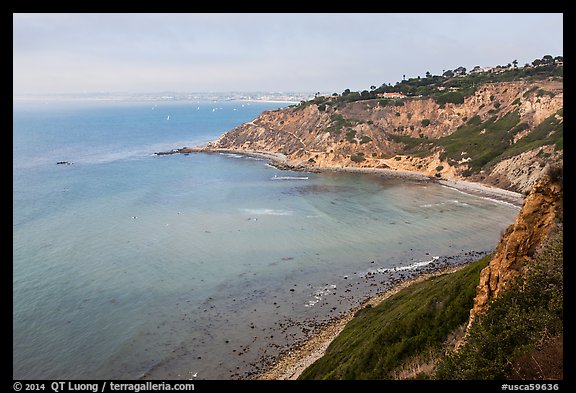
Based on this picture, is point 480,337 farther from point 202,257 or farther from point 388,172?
point 388,172

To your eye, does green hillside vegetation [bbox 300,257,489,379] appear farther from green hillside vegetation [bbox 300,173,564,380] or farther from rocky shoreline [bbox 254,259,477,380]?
rocky shoreline [bbox 254,259,477,380]

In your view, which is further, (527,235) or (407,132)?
(407,132)

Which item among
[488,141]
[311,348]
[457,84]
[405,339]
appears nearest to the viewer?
[405,339]

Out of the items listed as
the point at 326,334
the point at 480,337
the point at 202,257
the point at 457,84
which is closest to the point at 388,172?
the point at 457,84

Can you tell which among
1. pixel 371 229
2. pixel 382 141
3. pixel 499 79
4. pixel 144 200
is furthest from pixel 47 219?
pixel 499 79

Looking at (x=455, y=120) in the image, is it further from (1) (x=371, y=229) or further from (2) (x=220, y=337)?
(2) (x=220, y=337)

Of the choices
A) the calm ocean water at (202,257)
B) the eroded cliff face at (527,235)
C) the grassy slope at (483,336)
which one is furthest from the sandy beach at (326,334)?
the eroded cliff face at (527,235)
